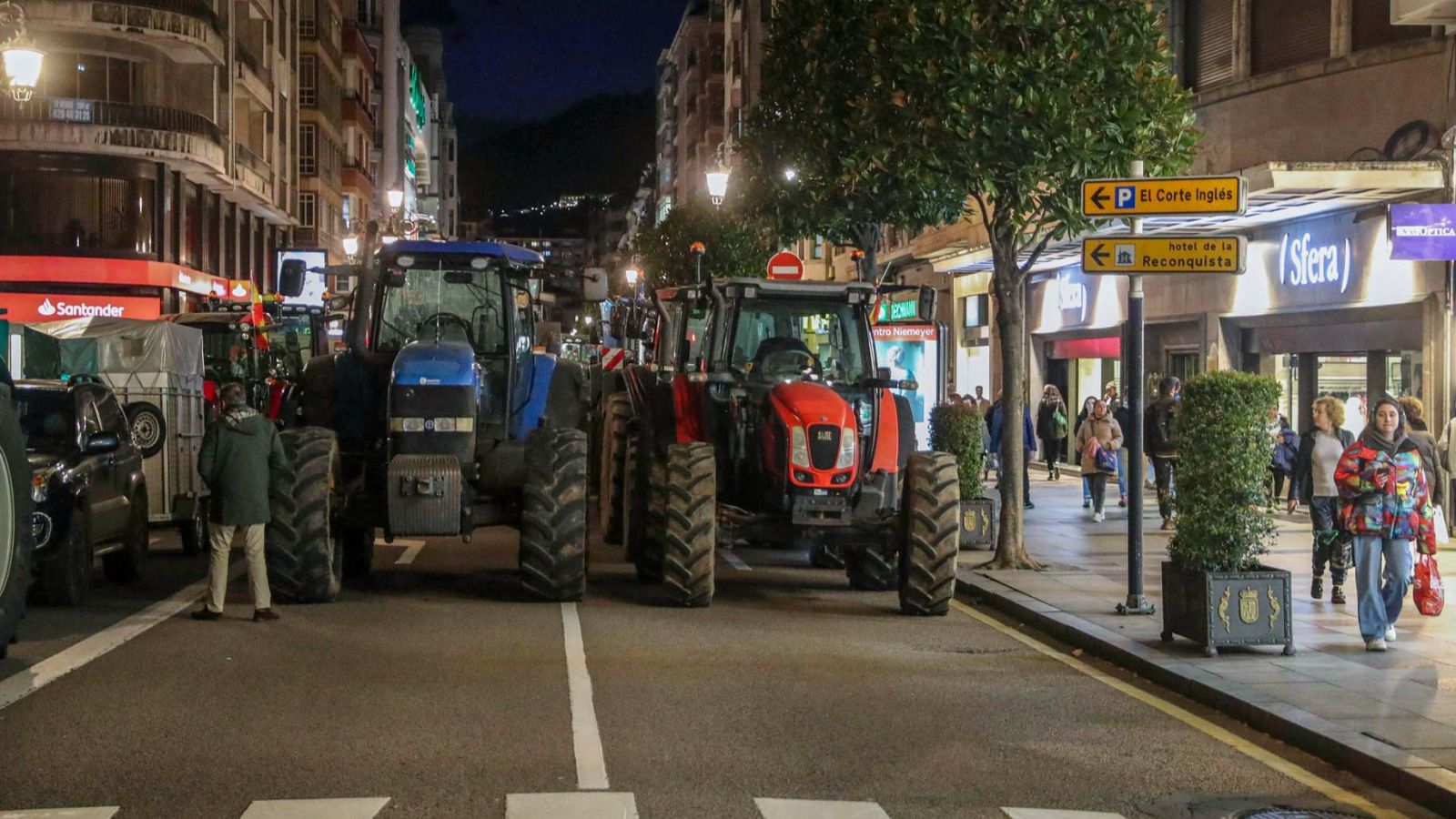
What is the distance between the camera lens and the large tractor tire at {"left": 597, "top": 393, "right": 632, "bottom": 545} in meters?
17.4

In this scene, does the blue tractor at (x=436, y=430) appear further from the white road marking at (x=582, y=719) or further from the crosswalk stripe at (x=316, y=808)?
the crosswalk stripe at (x=316, y=808)

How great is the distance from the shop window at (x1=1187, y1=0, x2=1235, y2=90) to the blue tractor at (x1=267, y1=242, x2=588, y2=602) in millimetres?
13084

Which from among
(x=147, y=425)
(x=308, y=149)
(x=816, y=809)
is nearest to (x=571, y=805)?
(x=816, y=809)

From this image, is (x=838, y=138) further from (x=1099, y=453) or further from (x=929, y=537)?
(x=1099, y=453)

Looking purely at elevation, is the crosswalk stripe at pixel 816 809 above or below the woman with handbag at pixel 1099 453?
below

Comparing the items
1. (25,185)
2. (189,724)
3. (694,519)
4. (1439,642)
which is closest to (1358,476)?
(1439,642)

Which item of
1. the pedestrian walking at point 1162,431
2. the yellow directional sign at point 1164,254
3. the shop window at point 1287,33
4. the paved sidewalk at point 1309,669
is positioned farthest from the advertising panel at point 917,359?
the yellow directional sign at point 1164,254

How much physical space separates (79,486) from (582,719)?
6415 millimetres

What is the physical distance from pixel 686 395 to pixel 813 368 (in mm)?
1144

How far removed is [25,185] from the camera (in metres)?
39.5

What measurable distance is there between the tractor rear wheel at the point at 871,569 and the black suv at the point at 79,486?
6.36 metres

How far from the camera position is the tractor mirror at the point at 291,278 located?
1358cm

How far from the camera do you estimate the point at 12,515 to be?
897 centimetres

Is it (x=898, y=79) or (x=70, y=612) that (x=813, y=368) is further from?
(x=70, y=612)
